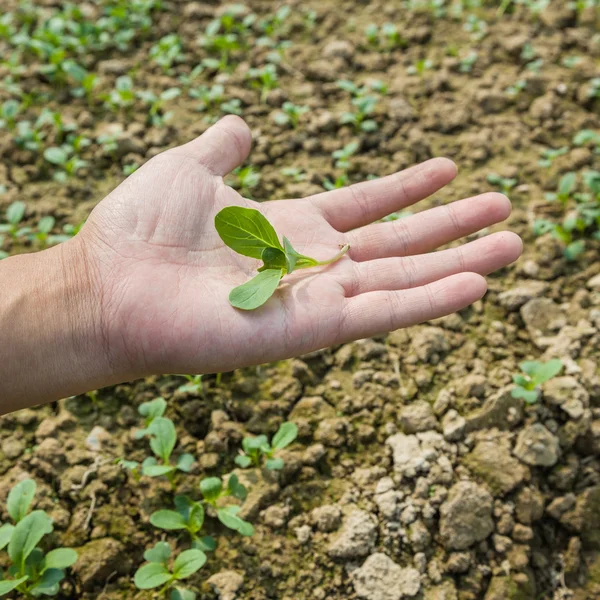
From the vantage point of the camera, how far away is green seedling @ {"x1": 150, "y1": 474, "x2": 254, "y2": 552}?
79.4 inches

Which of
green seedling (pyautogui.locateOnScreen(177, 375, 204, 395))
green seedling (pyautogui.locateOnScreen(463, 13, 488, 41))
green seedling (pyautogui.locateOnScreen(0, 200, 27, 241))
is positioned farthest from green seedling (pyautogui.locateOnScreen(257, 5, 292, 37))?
green seedling (pyautogui.locateOnScreen(177, 375, 204, 395))

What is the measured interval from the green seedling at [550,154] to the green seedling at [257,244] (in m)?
1.65

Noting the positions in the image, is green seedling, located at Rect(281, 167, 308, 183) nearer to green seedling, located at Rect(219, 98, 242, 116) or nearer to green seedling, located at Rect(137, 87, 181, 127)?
green seedling, located at Rect(219, 98, 242, 116)

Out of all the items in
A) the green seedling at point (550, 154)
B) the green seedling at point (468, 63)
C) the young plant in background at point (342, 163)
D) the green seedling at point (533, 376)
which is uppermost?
the green seedling at point (468, 63)

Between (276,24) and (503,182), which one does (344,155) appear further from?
(276,24)

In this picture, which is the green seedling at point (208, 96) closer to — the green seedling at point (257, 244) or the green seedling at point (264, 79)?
the green seedling at point (264, 79)

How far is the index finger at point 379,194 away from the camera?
7.93 ft

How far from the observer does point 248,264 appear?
7.23 feet

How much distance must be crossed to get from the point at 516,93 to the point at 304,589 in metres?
2.80

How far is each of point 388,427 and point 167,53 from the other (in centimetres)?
277

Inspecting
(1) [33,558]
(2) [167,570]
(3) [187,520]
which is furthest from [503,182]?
(1) [33,558]

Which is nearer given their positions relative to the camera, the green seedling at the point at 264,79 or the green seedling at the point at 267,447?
the green seedling at the point at 267,447

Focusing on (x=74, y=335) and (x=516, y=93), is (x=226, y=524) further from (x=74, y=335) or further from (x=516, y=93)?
(x=516, y=93)

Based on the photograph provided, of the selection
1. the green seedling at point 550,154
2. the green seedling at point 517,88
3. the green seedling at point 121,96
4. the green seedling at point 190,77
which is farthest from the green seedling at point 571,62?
the green seedling at point 121,96
